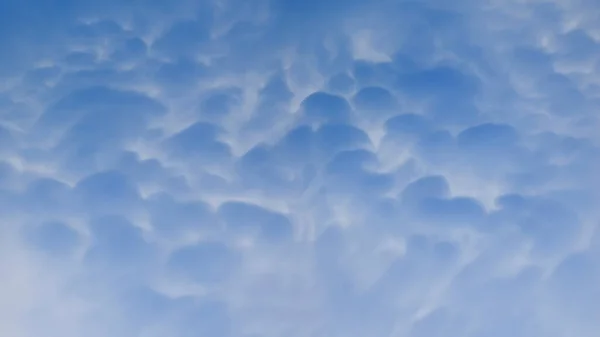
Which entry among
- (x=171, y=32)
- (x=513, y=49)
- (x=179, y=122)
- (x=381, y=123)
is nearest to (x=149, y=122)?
(x=179, y=122)

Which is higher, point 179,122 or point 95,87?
point 95,87

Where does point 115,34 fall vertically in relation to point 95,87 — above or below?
above

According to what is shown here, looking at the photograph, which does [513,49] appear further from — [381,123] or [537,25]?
[381,123]

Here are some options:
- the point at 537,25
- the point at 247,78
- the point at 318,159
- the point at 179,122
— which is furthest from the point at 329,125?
the point at 537,25

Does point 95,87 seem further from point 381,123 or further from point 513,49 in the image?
point 513,49

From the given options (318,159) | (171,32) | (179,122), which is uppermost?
(171,32)

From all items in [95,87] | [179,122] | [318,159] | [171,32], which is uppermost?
[171,32]

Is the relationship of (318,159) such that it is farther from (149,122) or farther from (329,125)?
(149,122)

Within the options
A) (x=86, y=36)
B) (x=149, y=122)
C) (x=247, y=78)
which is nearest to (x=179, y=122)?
(x=149, y=122)
